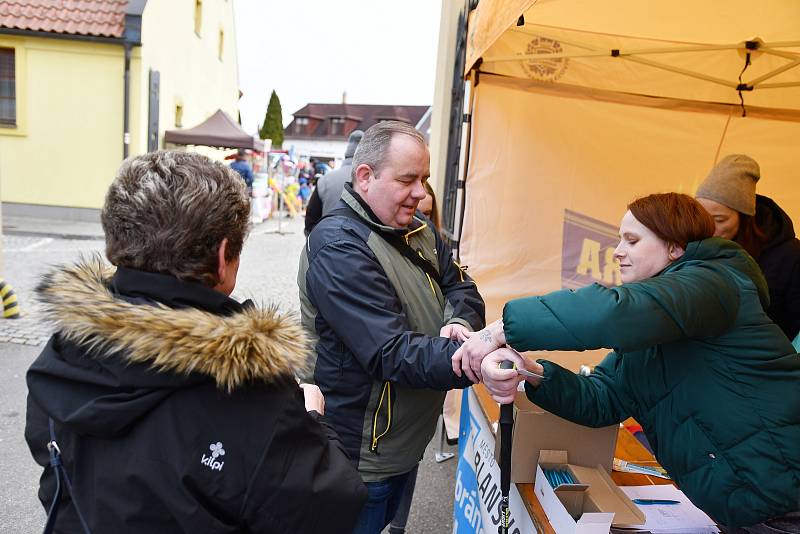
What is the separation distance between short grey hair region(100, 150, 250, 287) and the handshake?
2.90 feet

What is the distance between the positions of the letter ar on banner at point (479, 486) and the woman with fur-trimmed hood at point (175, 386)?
3.19 ft

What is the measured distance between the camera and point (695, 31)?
14.0ft

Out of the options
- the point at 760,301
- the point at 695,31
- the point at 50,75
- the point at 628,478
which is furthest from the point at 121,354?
the point at 50,75

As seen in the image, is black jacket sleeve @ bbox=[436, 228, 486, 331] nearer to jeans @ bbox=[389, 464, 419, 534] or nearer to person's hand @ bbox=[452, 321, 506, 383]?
person's hand @ bbox=[452, 321, 506, 383]

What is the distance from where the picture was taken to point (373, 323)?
6.12 ft

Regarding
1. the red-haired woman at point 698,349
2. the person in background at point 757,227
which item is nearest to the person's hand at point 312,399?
the red-haired woman at point 698,349

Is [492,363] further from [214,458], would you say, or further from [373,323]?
[214,458]

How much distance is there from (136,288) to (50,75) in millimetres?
16003

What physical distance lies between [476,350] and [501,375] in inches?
4.3

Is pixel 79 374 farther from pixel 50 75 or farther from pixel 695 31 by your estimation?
pixel 50 75

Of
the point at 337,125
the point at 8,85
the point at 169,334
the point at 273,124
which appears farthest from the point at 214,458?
the point at 337,125

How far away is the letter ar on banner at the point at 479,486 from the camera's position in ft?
6.70

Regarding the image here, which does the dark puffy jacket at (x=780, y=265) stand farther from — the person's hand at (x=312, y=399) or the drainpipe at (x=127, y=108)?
the drainpipe at (x=127, y=108)

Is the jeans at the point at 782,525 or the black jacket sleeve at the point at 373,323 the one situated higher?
the black jacket sleeve at the point at 373,323
